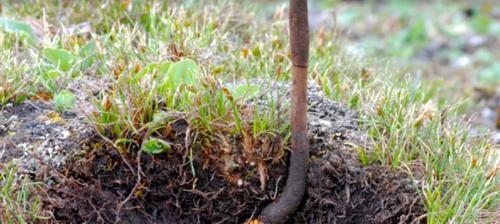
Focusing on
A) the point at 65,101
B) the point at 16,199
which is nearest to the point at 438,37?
the point at 65,101

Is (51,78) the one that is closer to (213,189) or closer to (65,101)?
(65,101)

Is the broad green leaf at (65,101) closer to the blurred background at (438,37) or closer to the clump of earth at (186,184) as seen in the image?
the clump of earth at (186,184)

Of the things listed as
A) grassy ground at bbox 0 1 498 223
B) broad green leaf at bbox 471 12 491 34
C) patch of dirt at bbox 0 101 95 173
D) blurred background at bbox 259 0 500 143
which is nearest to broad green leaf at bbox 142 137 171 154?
grassy ground at bbox 0 1 498 223

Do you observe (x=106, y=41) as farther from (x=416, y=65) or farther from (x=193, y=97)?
(x=416, y=65)

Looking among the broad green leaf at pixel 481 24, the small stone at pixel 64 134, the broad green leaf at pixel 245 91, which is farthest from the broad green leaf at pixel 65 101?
the broad green leaf at pixel 481 24

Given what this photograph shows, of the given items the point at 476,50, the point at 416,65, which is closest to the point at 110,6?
the point at 416,65

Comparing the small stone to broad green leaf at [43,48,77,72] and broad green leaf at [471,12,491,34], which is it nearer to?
broad green leaf at [43,48,77,72]
